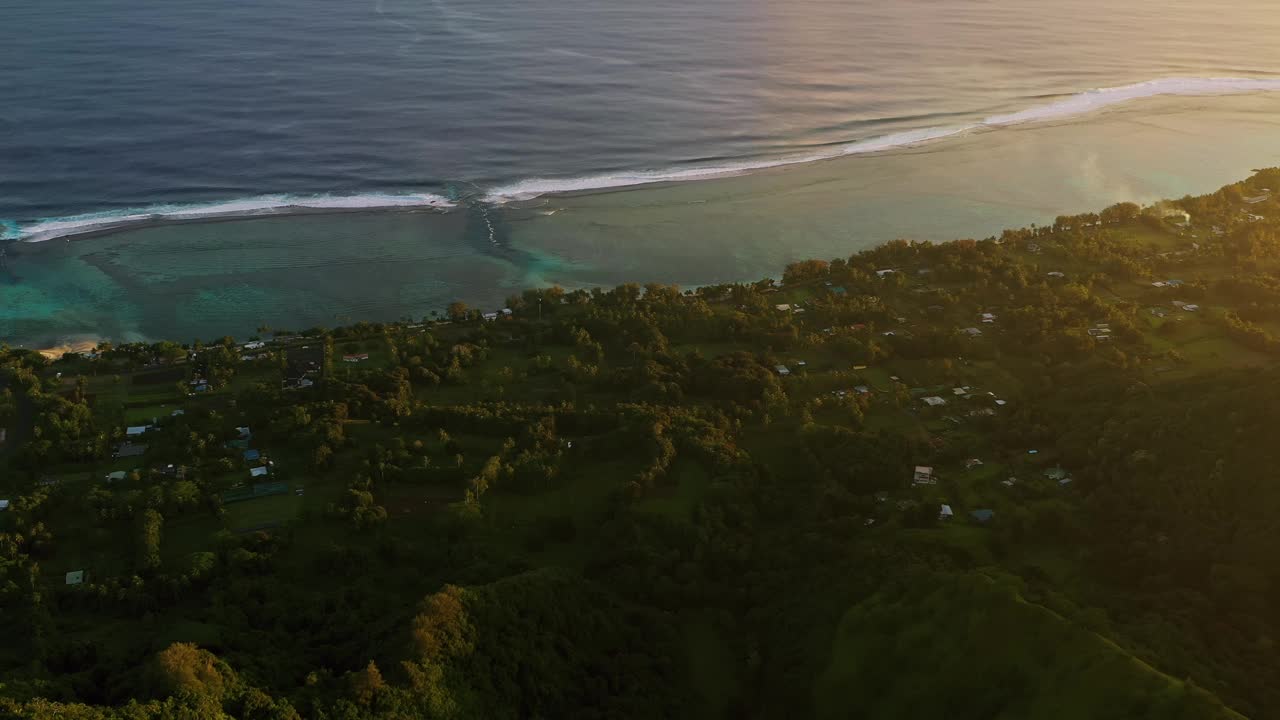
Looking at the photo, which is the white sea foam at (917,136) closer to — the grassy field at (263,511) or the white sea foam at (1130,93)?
the white sea foam at (1130,93)

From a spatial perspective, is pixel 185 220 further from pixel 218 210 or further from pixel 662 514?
pixel 662 514

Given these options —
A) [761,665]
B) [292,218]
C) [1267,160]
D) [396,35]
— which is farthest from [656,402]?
[396,35]

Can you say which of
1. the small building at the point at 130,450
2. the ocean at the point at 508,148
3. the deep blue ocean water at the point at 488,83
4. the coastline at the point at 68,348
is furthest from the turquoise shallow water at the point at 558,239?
the small building at the point at 130,450

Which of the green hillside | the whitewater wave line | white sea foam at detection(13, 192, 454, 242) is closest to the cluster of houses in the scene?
the whitewater wave line

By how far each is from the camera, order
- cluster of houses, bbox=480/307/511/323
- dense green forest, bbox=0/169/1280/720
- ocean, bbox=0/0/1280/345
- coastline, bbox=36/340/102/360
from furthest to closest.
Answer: ocean, bbox=0/0/1280/345, cluster of houses, bbox=480/307/511/323, coastline, bbox=36/340/102/360, dense green forest, bbox=0/169/1280/720

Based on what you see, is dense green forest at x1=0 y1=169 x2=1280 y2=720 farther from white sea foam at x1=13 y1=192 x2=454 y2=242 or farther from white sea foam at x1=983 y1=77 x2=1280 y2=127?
white sea foam at x1=983 y1=77 x2=1280 y2=127

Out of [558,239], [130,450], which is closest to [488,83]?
[558,239]

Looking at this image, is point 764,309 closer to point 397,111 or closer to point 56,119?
point 397,111
